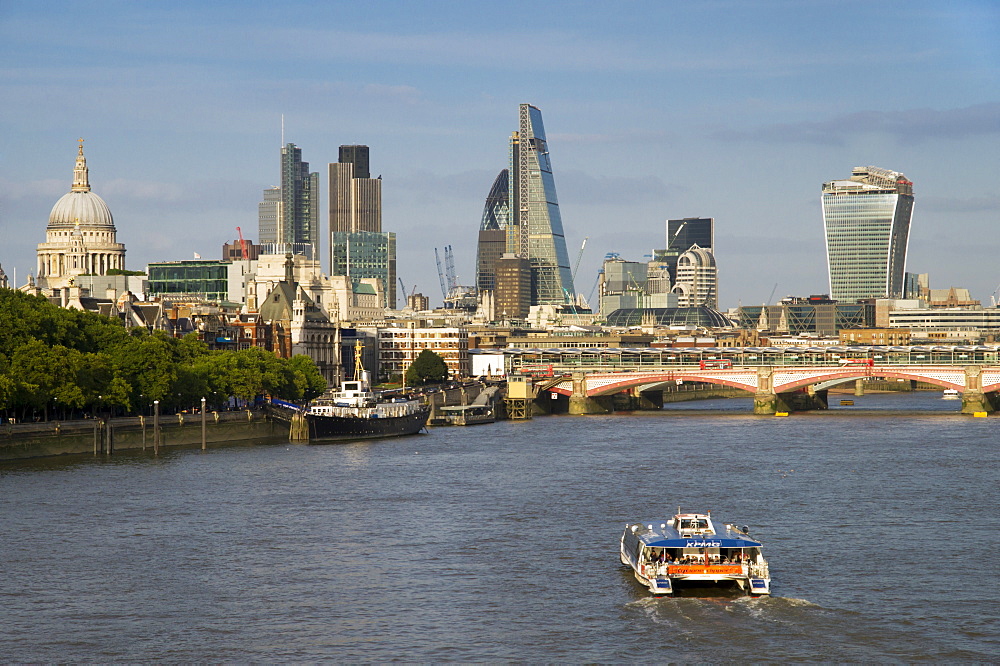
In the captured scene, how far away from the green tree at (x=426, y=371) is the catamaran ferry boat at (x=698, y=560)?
121 metres

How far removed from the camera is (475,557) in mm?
50781

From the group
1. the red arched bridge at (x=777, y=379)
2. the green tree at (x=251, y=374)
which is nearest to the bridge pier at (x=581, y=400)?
the red arched bridge at (x=777, y=379)

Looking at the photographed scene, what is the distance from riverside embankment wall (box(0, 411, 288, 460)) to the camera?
261 feet

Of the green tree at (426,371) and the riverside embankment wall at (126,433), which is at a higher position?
the green tree at (426,371)

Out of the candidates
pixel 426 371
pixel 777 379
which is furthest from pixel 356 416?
pixel 426 371

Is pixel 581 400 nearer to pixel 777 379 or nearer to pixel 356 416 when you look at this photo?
pixel 777 379

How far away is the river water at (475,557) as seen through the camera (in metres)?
40.1

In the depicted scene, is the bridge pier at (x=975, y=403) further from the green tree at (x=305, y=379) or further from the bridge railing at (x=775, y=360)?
the green tree at (x=305, y=379)

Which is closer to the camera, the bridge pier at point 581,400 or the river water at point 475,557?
the river water at point 475,557

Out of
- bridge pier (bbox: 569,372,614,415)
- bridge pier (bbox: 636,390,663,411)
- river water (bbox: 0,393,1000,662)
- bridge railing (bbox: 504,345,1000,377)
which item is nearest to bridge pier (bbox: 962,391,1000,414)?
bridge railing (bbox: 504,345,1000,377)

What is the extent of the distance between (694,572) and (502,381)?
116 m

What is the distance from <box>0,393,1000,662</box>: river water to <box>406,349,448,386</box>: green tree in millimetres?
81208

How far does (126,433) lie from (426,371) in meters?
81.3

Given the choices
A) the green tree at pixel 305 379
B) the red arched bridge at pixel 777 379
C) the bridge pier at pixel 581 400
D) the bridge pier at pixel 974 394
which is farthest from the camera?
the bridge pier at pixel 581 400
